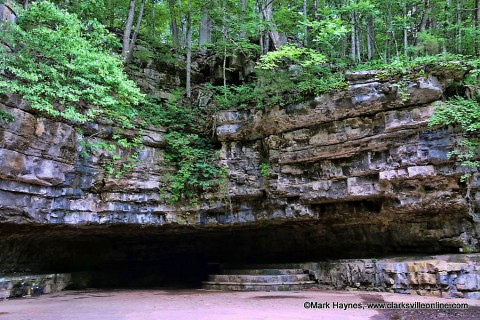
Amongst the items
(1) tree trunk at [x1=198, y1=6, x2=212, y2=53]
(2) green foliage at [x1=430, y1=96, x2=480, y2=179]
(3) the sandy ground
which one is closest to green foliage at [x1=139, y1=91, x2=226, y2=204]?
(3) the sandy ground

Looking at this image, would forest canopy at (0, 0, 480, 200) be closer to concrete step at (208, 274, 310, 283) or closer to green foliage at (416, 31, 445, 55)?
green foliage at (416, 31, 445, 55)

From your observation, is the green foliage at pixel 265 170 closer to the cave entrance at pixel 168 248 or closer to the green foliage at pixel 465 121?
the cave entrance at pixel 168 248

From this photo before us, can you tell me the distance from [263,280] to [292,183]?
3379mm

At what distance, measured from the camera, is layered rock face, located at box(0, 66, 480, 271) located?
32.0 ft

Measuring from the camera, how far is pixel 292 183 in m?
11.8

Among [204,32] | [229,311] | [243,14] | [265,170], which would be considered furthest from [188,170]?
[204,32]

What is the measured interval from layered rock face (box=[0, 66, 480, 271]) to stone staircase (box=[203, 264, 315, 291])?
67.5 inches

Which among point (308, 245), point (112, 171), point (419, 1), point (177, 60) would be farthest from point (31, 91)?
point (419, 1)

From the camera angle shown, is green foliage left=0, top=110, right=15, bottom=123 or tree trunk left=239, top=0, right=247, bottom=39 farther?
tree trunk left=239, top=0, right=247, bottom=39

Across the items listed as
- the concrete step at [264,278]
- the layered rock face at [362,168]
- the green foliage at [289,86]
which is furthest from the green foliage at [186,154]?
the concrete step at [264,278]

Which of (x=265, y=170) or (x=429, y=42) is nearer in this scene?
(x=429, y=42)

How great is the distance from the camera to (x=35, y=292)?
1102 centimetres

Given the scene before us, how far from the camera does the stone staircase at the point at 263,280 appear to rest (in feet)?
36.2

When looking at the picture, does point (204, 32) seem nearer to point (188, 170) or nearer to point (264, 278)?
point (188, 170)
